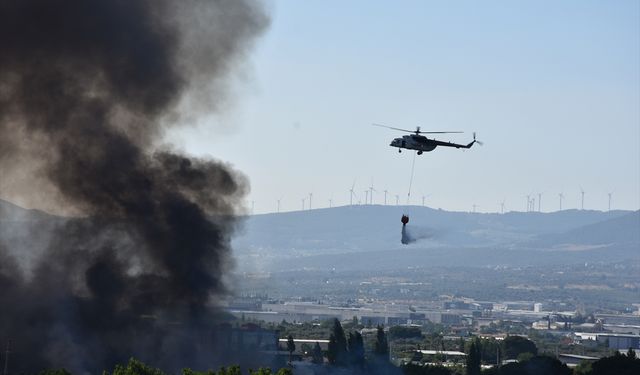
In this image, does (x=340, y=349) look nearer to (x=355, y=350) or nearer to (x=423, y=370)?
(x=355, y=350)

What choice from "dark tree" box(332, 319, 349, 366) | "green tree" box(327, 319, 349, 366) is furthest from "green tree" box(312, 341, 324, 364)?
"dark tree" box(332, 319, 349, 366)

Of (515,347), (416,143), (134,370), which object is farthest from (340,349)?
(515,347)

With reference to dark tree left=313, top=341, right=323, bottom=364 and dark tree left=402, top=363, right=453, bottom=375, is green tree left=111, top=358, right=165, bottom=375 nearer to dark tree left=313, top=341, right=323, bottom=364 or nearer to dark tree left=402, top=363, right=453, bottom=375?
dark tree left=402, top=363, right=453, bottom=375

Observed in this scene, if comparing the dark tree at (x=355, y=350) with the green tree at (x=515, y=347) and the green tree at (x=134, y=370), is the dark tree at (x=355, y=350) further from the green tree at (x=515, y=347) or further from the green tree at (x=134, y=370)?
the green tree at (x=515, y=347)

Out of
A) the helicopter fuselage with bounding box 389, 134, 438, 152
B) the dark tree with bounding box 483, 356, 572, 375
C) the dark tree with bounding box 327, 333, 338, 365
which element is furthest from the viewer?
the dark tree with bounding box 327, 333, 338, 365

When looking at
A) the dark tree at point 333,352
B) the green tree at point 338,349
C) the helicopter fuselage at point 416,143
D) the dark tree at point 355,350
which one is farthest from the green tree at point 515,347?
the helicopter fuselage at point 416,143

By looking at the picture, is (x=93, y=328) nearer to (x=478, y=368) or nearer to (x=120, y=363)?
(x=120, y=363)

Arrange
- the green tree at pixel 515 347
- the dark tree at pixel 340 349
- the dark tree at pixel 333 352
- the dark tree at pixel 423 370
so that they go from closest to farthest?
the dark tree at pixel 423 370, the dark tree at pixel 340 349, the dark tree at pixel 333 352, the green tree at pixel 515 347

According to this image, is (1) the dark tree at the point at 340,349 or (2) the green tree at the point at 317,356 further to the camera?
(2) the green tree at the point at 317,356

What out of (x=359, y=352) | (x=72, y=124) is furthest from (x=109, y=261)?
(x=359, y=352)
